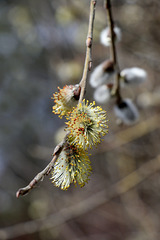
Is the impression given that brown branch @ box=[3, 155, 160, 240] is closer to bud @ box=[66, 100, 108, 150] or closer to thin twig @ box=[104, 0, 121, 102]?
thin twig @ box=[104, 0, 121, 102]

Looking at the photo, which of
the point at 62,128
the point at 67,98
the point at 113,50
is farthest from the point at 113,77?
the point at 62,128

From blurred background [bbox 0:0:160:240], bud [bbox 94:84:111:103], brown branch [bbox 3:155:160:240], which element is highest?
blurred background [bbox 0:0:160:240]

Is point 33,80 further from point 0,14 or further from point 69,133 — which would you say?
point 69,133

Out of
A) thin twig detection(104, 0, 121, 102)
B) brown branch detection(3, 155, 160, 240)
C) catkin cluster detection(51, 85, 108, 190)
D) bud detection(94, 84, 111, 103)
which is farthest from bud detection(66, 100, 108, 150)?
brown branch detection(3, 155, 160, 240)

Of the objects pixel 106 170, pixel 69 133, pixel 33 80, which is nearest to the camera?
pixel 69 133

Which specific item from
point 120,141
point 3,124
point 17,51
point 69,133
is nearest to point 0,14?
point 17,51

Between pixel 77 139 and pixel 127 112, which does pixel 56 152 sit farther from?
pixel 127 112

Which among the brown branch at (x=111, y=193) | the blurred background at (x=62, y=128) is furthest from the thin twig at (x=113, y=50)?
the brown branch at (x=111, y=193)
